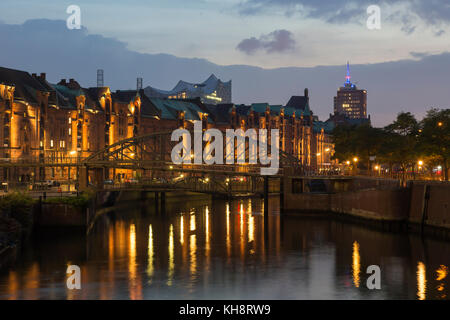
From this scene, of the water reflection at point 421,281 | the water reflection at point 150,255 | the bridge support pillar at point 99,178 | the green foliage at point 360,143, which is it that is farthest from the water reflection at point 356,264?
the green foliage at point 360,143

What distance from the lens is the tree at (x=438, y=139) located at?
8225cm

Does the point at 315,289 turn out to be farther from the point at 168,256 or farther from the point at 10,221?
the point at 10,221

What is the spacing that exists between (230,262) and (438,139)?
38.2 meters

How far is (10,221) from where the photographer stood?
61.2 meters

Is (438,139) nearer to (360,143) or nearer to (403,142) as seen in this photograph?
(403,142)

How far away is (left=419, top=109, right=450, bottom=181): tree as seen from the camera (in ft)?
270

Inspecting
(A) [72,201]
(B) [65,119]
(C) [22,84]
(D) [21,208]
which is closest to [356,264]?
(A) [72,201]

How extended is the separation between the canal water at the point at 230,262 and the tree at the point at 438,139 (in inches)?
526

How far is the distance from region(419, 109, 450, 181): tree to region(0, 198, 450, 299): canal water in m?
13.4

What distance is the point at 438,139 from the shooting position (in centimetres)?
8325

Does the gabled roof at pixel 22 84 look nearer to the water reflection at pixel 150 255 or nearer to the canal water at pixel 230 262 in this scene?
the canal water at pixel 230 262

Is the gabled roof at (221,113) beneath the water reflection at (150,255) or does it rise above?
above

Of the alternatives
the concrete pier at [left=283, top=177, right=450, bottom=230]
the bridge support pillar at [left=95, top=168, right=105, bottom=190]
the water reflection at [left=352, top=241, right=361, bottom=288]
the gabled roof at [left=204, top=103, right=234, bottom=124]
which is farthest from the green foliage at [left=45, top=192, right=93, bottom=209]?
the gabled roof at [left=204, top=103, right=234, bottom=124]
